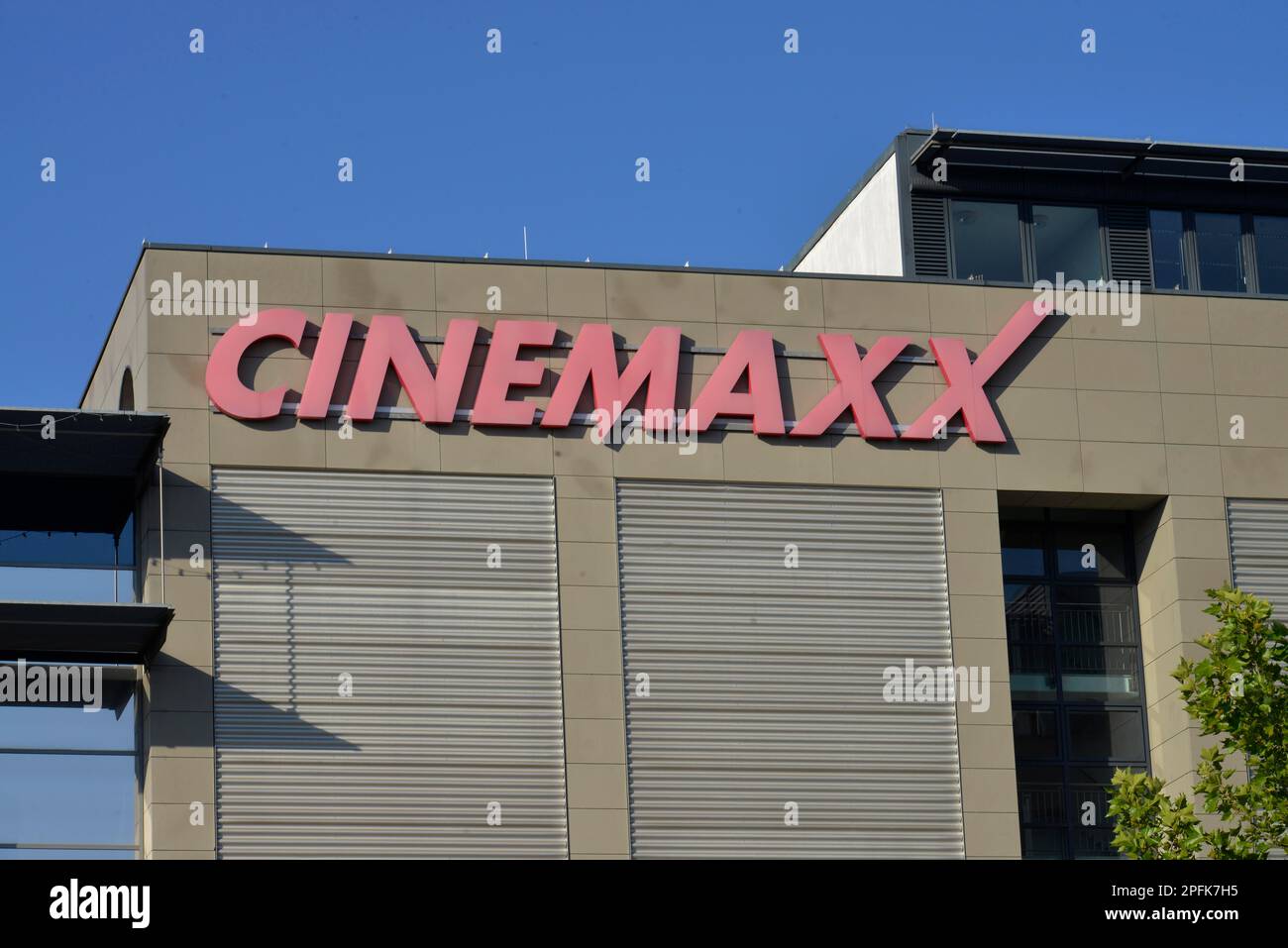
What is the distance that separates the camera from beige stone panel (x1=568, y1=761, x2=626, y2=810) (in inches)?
1388

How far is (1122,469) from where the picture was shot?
3962 centimetres

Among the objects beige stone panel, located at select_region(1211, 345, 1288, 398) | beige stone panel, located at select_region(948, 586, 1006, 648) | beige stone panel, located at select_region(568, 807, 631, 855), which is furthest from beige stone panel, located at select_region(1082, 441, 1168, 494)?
beige stone panel, located at select_region(568, 807, 631, 855)

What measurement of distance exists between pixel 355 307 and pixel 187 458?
4123 mm

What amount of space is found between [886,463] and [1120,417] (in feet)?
16.2

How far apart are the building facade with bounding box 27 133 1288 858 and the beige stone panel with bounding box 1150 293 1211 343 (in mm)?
95

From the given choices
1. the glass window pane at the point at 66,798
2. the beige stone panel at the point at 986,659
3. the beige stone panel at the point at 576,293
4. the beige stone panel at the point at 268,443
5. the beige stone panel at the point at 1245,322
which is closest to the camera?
the glass window pane at the point at 66,798

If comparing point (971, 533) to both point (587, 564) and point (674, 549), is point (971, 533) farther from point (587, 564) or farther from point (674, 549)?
point (587, 564)

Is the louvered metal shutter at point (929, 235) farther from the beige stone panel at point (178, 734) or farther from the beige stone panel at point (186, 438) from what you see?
the beige stone panel at point (178, 734)

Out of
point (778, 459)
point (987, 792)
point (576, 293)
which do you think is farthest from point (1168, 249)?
point (576, 293)

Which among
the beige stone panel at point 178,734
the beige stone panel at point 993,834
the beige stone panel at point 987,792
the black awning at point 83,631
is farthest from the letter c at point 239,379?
the beige stone panel at point 993,834

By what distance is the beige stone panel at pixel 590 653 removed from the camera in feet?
118

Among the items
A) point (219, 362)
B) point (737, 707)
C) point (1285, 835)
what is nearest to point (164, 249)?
point (219, 362)

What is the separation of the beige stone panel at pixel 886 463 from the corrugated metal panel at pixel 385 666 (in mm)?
5587
